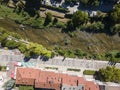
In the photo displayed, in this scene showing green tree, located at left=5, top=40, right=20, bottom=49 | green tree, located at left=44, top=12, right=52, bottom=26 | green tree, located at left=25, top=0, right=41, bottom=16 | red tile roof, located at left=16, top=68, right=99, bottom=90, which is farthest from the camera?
green tree, located at left=25, top=0, right=41, bottom=16

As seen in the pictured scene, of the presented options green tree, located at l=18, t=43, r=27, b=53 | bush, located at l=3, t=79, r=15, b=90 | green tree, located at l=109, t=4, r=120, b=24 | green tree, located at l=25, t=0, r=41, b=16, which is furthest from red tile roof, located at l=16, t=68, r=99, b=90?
green tree, located at l=109, t=4, r=120, b=24

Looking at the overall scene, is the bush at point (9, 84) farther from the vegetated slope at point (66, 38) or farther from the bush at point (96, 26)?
the bush at point (96, 26)

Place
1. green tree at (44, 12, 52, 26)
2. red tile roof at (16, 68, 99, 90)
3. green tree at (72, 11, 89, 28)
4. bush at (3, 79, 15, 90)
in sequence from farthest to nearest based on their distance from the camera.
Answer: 1. green tree at (44, 12, 52, 26)
2. green tree at (72, 11, 89, 28)
3. bush at (3, 79, 15, 90)
4. red tile roof at (16, 68, 99, 90)

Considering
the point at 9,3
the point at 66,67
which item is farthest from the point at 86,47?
the point at 9,3

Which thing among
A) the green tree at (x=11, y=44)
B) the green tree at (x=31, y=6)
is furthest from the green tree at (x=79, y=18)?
the green tree at (x=11, y=44)

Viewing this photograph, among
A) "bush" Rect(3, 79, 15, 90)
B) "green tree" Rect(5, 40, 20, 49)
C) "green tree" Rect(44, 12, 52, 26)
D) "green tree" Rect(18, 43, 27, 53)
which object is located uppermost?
"green tree" Rect(44, 12, 52, 26)

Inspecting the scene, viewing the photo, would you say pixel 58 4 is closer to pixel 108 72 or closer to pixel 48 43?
pixel 48 43

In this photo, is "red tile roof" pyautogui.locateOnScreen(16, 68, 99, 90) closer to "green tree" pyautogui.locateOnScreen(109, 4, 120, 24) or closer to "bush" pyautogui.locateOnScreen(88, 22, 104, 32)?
"bush" pyautogui.locateOnScreen(88, 22, 104, 32)
